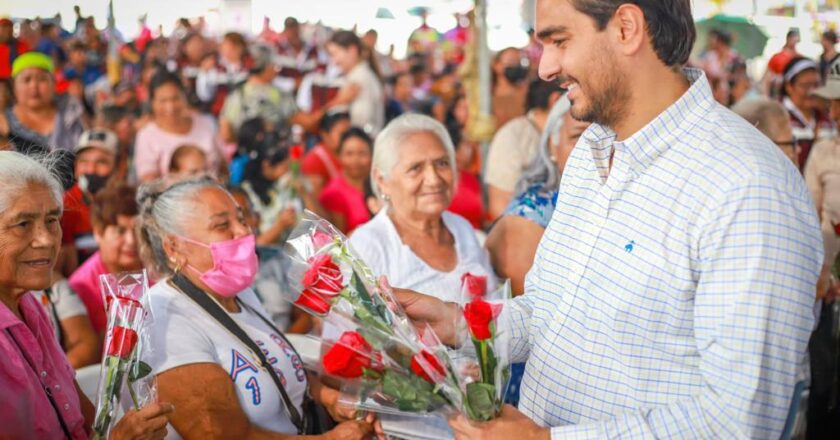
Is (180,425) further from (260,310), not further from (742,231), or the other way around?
(742,231)

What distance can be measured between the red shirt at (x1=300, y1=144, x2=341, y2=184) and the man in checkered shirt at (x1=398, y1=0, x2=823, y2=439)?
5037 millimetres

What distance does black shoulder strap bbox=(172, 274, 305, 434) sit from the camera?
2.97 m

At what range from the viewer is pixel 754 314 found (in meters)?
1.55

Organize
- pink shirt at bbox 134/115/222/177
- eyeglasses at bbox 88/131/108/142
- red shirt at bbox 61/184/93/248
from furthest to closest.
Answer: pink shirt at bbox 134/115/222/177 < eyeglasses at bbox 88/131/108/142 < red shirt at bbox 61/184/93/248

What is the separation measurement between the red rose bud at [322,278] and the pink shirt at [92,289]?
262 centimetres

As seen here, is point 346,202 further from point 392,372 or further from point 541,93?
point 392,372

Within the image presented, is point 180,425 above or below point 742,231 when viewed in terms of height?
below

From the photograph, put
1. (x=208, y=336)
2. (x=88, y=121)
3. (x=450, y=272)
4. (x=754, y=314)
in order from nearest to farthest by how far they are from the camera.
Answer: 1. (x=754, y=314)
2. (x=208, y=336)
3. (x=450, y=272)
4. (x=88, y=121)

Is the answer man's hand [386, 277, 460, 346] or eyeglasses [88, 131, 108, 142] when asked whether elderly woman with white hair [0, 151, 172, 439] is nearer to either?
man's hand [386, 277, 460, 346]

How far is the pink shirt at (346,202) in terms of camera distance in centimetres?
618

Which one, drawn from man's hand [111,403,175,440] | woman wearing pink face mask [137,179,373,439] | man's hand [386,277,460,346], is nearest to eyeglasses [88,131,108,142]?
woman wearing pink face mask [137,179,373,439]

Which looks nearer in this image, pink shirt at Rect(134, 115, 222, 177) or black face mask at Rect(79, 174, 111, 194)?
black face mask at Rect(79, 174, 111, 194)

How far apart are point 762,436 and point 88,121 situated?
8.32 metres

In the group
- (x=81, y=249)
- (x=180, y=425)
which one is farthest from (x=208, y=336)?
(x=81, y=249)
